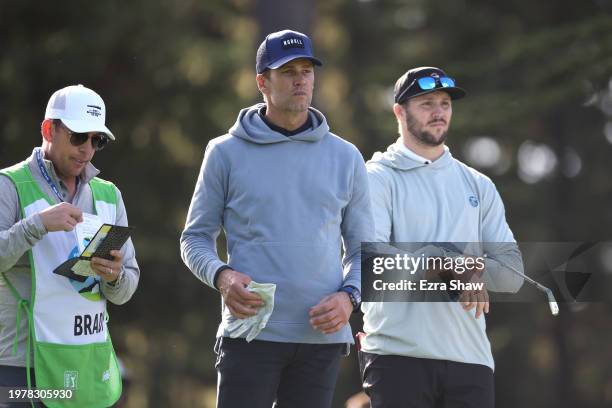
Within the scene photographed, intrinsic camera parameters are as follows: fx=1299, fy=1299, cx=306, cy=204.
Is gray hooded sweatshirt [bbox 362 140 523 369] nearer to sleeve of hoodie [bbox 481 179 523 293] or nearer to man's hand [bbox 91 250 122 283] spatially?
sleeve of hoodie [bbox 481 179 523 293]

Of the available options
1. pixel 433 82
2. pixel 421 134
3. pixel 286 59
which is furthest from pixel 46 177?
pixel 433 82

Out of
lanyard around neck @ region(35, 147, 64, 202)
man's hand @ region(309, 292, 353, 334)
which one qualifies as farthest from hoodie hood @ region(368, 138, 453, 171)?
lanyard around neck @ region(35, 147, 64, 202)

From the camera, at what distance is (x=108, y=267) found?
5480mm

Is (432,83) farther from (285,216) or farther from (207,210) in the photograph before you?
(207,210)

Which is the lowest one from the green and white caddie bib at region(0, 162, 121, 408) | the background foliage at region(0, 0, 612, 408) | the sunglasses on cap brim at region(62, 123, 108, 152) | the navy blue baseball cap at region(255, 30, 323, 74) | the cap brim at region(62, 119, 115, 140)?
the green and white caddie bib at region(0, 162, 121, 408)

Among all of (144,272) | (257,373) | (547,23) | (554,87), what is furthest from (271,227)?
(547,23)

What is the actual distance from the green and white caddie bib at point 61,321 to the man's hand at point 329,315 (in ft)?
3.08

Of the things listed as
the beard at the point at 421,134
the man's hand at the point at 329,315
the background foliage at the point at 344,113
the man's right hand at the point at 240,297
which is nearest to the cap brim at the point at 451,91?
the beard at the point at 421,134

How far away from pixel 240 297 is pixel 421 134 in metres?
1.60

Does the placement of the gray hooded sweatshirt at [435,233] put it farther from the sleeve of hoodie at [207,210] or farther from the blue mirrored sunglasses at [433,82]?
the sleeve of hoodie at [207,210]

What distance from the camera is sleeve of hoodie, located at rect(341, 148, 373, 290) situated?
5.84 meters

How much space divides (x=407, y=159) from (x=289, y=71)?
100cm

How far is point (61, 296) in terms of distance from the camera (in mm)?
5457

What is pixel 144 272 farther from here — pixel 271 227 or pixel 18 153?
pixel 271 227
